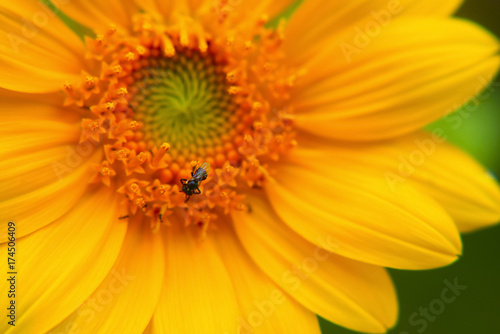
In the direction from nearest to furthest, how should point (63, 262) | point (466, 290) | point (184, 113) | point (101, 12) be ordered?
point (63, 262), point (101, 12), point (184, 113), point (466, 290)

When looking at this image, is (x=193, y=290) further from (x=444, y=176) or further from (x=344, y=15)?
(x=344, y=15)

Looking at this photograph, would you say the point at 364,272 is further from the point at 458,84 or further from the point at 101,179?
the point at 101,179

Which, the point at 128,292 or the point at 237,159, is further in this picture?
the point at 237,159

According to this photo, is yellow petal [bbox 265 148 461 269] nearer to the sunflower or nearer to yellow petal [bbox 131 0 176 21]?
the sunflower

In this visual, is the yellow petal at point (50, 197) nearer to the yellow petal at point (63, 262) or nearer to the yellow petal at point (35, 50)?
the yellow petal at point (63, 262)

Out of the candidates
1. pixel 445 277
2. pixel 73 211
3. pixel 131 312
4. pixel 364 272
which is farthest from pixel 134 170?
pixel 445 277

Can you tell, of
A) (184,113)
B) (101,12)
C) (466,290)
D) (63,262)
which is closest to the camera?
(63,262)

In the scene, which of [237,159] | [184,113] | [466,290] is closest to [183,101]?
[184,113]
